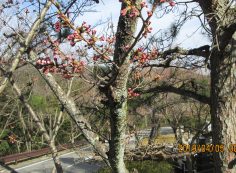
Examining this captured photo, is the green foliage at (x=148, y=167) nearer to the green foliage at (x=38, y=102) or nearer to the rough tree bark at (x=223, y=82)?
the rough tree bark at (x=223, y=82)

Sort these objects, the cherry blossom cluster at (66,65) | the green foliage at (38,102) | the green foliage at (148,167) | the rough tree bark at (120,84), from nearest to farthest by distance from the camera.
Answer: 1. the cherry blossom cluster at (66,65)
2. the rough tree bark at (120,84)
3. the green foliage at (148,167)
4. the green foliage at (38,102)

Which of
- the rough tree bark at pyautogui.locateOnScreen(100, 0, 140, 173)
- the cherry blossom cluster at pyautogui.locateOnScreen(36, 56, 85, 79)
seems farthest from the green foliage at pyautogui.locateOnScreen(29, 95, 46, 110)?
the cherry blossom cluster at pyautogui.locateOnScreen(36, 56, 85, 79)

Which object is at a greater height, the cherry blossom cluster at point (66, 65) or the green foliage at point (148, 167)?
the cherry blossom cluster at point (66, 65)

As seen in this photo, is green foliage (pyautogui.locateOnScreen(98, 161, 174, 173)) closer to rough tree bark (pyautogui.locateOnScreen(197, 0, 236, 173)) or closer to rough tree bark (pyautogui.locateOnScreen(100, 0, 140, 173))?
rough tree bark (pyautogui.locateOnScreen(197, 0, 236, 173))

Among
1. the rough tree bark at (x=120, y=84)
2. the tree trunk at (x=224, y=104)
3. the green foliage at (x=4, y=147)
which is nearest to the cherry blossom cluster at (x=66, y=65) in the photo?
the rough tree bark at (x=120, y=84)


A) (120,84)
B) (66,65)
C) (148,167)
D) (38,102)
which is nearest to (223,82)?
(120,84)

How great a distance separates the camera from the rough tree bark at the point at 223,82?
6355 mm

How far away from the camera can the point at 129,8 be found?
178 cm

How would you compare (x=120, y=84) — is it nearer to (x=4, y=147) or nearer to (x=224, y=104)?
(x=224, y=104)

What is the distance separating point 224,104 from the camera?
6484 mm

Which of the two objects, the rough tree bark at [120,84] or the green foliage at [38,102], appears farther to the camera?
the green foliage at [38,102]

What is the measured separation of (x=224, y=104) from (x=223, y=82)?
0.40m

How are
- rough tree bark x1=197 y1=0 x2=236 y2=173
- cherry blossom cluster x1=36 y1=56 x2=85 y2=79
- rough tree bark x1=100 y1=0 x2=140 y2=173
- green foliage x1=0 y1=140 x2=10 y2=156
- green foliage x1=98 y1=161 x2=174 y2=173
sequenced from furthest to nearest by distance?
green foliage x1=0 y1=140 x2=10 y2=156, green foliage x1=98 y1=161 x2=174 y2=173, rough tree bark x1=197 y1=0 x2=236 y2=173, rough tree bark x1=100 y1=0 x2=140 y2=173, cherry blossom cluster x1=36 y1=56 x2=85 y2=79

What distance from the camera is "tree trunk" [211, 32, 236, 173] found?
6387 millimetres
